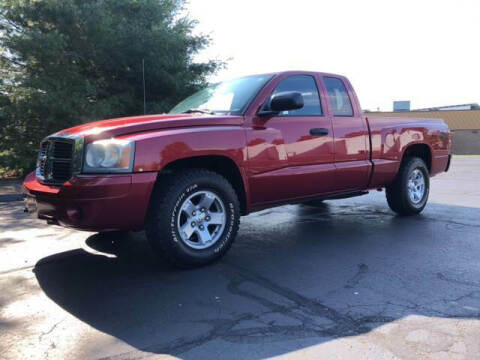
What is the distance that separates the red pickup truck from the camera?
3580 millimetres

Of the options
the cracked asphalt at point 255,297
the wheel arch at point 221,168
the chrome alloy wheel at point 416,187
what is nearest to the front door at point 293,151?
the wheel arch at point 221,168

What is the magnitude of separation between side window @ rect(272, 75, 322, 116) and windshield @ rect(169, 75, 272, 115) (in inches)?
9.3

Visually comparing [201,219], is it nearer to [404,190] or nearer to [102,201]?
[102,201]

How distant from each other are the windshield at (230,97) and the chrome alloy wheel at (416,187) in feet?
9.51

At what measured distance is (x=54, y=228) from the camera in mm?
5914

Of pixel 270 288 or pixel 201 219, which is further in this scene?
pixel 201 219

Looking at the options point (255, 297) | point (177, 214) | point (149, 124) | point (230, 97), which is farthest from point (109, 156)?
point (230, 97)

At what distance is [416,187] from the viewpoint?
6574 mm

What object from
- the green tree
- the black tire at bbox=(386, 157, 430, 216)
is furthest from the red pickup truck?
the green tree

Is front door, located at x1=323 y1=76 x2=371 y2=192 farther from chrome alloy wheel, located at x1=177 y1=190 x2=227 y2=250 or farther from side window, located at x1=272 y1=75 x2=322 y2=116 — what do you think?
chrome alloy wheel, located at x1=177 y1=190 x2=227 y2=250

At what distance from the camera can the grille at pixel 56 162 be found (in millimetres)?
3729

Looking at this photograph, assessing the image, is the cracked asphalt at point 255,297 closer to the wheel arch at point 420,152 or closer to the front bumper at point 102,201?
the front bumper at point 102,201

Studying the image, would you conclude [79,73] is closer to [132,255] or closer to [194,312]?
[132,255]

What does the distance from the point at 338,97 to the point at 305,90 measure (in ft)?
1.87
